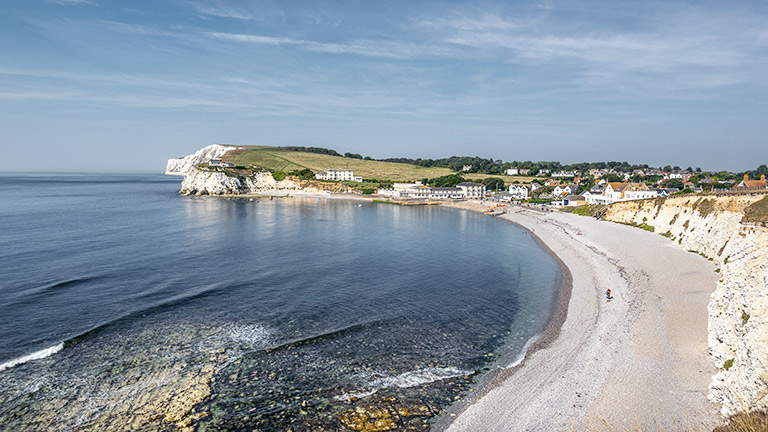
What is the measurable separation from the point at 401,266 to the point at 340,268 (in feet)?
19.2

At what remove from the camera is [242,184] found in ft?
421

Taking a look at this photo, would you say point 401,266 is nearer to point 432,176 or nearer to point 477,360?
point 477,360

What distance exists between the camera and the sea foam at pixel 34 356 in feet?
56.0

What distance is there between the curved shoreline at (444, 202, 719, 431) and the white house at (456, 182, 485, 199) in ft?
299

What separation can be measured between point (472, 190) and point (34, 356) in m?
114

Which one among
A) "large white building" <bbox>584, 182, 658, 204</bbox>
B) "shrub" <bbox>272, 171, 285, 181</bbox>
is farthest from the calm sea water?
"shrub" <bbox>272, 171, 285, 181</bbox>

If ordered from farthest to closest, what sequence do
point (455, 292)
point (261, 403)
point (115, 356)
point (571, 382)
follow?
point (455, 292) → point (115, 356) → point (571, 382) → point (261, 403)

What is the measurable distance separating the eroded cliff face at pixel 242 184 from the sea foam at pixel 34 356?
109 metres

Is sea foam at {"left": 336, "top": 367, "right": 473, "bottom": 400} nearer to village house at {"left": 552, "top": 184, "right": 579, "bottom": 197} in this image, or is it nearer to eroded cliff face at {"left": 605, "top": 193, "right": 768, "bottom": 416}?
eroded cliff face at {"left": 605, "top": 193, "right": 768, "bottom": 416}

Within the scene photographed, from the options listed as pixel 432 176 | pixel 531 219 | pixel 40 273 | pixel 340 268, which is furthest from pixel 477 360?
pixel 432 176

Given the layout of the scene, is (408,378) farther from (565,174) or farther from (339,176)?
(565,174)

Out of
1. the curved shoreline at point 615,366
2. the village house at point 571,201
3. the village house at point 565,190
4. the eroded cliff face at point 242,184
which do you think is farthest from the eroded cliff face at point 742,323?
the eroded cliff face at point 242,184

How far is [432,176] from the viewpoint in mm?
161875

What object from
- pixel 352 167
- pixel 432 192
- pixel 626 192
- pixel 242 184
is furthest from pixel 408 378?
pixel 352 167
